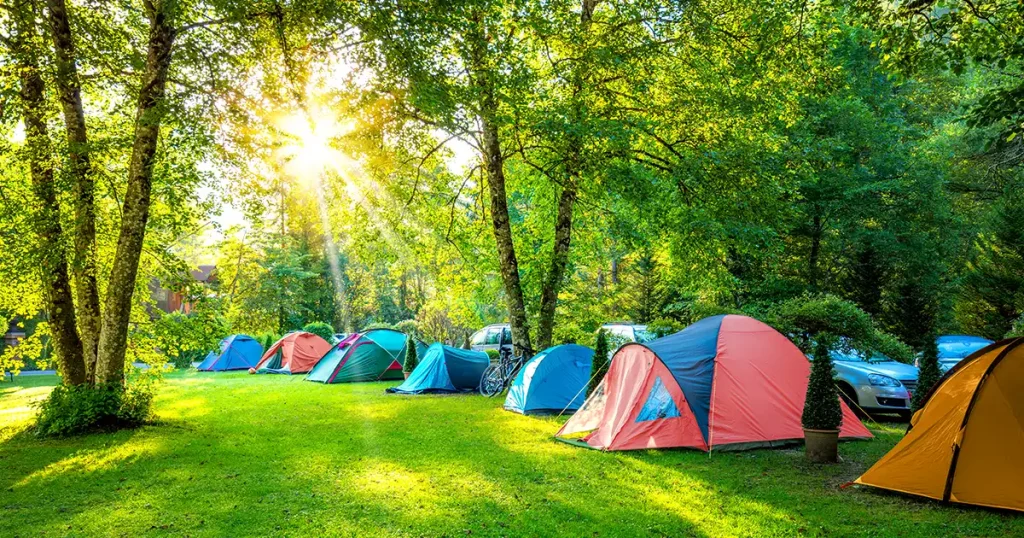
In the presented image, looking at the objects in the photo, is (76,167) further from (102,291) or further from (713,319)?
(713,319)

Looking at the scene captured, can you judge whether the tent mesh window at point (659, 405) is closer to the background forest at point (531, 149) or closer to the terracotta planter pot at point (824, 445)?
the terracotta planter pot at point (824, 445)

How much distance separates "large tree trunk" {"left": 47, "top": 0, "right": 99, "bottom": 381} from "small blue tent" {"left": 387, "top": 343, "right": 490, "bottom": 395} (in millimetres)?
6818

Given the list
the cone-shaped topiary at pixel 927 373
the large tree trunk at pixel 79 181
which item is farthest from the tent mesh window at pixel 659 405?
the large tree trunk at pixel 79 181

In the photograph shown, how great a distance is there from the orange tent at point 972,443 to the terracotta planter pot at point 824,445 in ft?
3.79

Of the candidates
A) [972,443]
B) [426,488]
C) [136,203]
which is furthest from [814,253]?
[136,203]

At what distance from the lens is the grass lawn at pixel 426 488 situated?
4.97 m

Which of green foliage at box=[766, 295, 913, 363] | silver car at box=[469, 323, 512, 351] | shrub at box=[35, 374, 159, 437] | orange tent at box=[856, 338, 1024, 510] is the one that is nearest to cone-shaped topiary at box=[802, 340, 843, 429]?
orange tent at box=[856, 338, 1024, 510]

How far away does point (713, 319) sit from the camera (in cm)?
880

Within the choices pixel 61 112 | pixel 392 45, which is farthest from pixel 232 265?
pixel 392 45

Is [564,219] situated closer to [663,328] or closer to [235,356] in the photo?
[663,328]

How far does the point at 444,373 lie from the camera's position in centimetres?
1527

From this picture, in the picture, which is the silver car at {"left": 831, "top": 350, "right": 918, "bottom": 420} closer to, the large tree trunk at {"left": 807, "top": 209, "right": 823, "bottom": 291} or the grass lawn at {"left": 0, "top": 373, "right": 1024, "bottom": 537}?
the grass lawn at {"left": 0, "top": 373, "right": 1024, "bottom": 537}

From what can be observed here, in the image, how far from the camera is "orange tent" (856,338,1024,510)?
5062 millimetres

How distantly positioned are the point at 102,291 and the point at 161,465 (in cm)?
528
